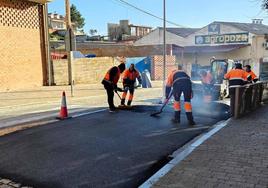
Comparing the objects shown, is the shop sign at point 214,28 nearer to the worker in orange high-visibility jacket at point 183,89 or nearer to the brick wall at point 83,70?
the brick wall at point 83,70

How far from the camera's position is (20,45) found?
55.8 ft

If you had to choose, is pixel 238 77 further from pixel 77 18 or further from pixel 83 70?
pixel 77 18

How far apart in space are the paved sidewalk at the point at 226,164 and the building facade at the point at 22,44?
43.2ft

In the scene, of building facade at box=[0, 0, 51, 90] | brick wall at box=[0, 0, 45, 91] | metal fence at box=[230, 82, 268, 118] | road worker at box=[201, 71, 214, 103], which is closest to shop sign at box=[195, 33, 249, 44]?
building facade at box=[0, 0, 51, 90]

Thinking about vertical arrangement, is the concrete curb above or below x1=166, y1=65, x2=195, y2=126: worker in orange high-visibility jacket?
below

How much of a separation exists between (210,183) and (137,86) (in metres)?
15.1

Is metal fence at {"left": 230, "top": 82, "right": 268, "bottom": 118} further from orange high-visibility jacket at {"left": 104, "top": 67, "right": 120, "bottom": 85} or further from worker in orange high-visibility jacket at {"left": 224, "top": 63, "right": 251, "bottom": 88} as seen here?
orange high-visibility jacket at {"left": 104, "top": 67, "right": 120, "bottom": 85}

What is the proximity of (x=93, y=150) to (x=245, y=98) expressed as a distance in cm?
518

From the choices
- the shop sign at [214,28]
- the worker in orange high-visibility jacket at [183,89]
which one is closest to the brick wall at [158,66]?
the worker in orange high-visibility jacket at [183,89]

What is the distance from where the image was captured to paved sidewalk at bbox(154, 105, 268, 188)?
156 inches

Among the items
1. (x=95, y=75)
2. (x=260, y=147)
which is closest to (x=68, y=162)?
(x=260, y=147)

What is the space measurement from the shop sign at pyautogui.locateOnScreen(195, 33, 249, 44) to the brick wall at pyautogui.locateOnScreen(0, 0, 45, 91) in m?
27.9

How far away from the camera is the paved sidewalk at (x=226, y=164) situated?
3951mm

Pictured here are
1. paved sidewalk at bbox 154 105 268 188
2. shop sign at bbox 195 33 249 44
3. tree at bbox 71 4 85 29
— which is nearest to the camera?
paved sidewalk at bbox 154 105 268 188
